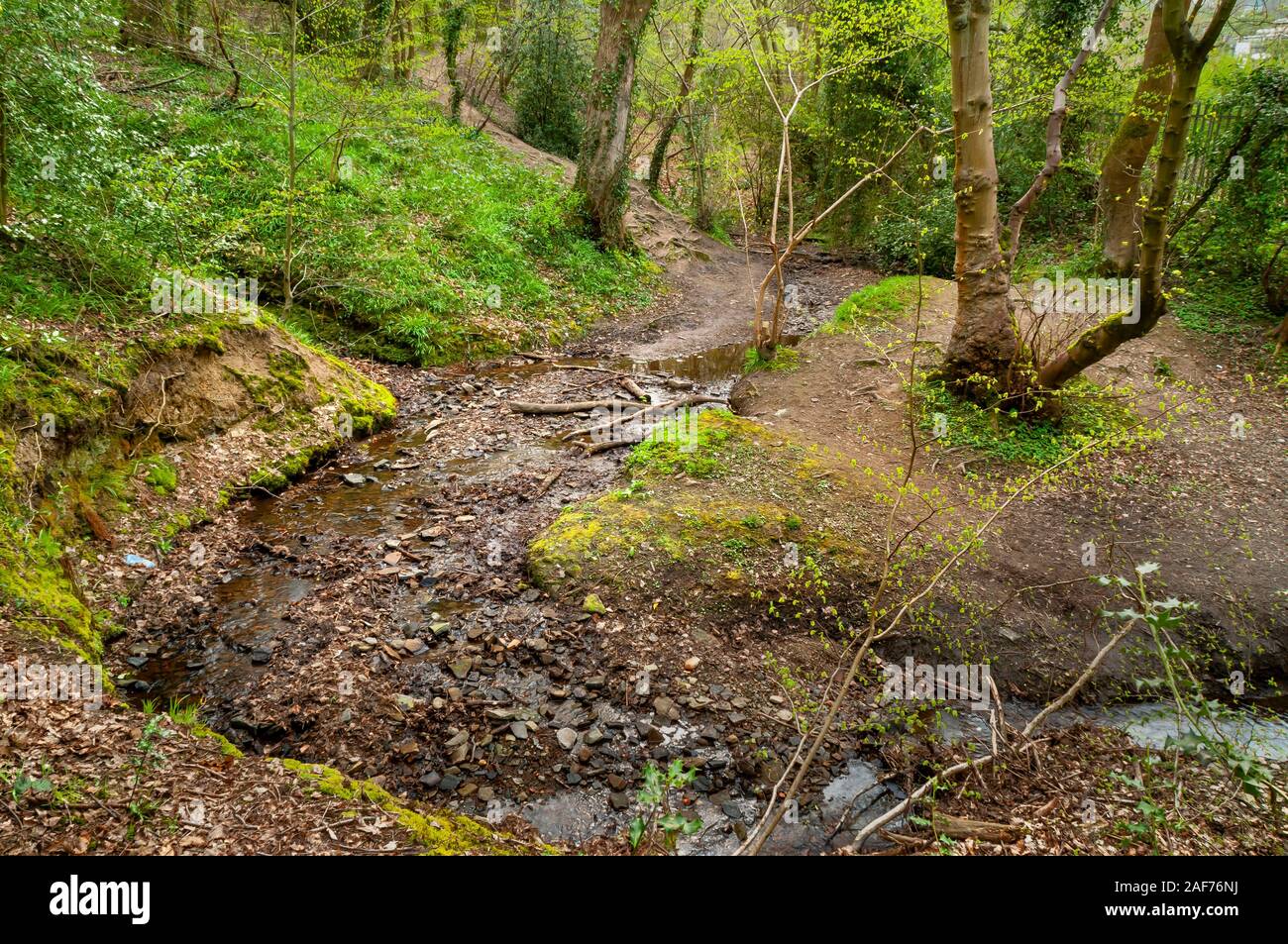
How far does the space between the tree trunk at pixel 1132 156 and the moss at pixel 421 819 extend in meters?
10.5

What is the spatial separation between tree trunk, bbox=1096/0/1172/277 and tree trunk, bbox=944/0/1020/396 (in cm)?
331

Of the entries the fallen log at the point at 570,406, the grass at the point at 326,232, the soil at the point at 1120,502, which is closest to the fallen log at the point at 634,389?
the fallen log at the point at 570,406

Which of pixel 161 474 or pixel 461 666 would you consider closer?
pixel 461 666

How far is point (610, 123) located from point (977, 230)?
9.58m

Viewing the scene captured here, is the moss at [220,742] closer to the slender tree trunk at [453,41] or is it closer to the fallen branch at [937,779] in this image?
the fallen branch at [937,779]

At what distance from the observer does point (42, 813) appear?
225cm

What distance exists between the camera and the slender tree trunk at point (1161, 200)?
13.6ft

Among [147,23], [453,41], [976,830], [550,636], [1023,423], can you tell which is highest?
[453,41]

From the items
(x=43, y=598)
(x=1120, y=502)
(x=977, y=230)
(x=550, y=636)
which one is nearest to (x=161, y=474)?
(x=43, y=598)

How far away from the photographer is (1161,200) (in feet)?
16.3

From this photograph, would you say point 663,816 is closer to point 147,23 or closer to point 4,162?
point 4,162

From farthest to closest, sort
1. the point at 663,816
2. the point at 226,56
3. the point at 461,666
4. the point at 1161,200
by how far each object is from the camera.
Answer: the point at 226,56, the point at 1161,200, the point at 461,666, the point at 663,816
